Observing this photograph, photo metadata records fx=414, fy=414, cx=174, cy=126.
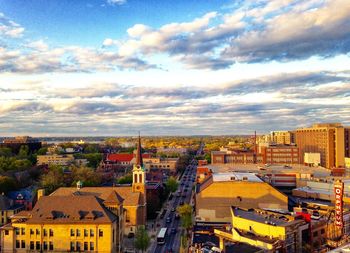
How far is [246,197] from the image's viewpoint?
10975 centimetres

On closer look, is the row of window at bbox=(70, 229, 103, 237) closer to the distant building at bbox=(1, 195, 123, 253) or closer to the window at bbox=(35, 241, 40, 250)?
the distant building at bbox=(1, 195, 123, 253)

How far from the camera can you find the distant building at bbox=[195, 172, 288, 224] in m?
108

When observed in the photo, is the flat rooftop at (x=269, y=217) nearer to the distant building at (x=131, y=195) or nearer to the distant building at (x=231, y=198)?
the distant building at (x=231, y=198)

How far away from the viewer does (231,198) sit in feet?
358

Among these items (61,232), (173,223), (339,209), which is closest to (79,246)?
(61,232)

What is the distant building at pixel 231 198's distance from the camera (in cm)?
10750

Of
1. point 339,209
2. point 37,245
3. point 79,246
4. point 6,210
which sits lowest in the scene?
point 79,246

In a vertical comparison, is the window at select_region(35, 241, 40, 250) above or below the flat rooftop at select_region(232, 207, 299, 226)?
below

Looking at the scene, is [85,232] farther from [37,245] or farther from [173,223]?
[173,223]

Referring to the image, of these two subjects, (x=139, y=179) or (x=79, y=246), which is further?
(x=139, y=179)

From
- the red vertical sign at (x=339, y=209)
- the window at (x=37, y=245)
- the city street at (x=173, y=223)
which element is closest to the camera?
the red vertical sign at (x=339, y=209)

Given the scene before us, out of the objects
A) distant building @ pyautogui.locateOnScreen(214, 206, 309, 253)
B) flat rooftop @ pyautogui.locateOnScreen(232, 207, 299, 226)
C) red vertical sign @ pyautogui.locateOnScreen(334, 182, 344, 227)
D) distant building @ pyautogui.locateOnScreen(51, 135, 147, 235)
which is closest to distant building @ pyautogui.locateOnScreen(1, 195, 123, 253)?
distant building @ pyautogui.locateOnScreen(214, 206, 309, 253)

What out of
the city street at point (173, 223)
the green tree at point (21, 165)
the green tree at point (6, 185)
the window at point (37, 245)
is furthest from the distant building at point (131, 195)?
the green tree at point (21, 165)

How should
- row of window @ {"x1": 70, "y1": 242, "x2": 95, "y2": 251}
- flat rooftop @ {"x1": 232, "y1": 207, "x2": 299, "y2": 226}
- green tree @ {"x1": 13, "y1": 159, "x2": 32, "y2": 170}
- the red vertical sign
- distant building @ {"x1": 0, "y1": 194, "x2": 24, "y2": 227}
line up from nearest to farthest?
flat rooftop @ {"x1": 232, "y1": 207, "x2": 299, "y2": 226}
the red vertical sign
row of window @ {"x1": 70, "y1": 242, "x2": 95, "y2": 251}
distant building @ {"x1": 0, "y1": 194, "x2": 24, "y2": 227}
green tree @ {"x1": 13, "y1": 159, "x2": 32, "y2": 170}
